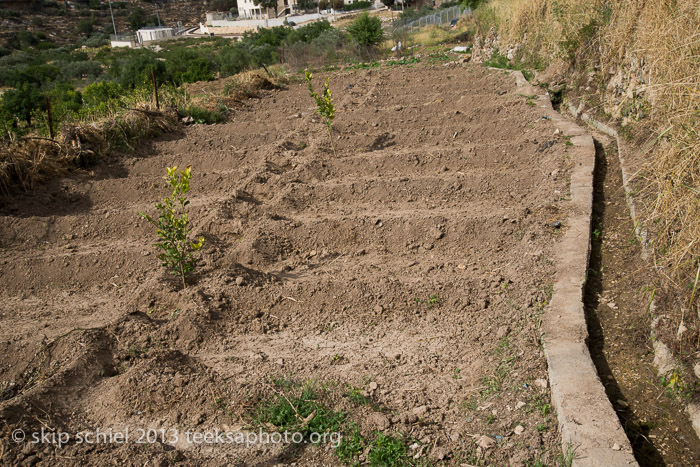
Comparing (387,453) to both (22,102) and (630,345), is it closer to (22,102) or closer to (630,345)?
(630,345)

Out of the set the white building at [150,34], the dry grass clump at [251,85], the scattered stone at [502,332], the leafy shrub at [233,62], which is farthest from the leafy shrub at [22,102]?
the white building at [150,34]

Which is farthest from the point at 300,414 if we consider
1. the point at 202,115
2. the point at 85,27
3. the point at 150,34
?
the point at 85,27

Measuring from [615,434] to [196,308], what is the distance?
3016mm

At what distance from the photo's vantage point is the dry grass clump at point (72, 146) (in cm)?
672

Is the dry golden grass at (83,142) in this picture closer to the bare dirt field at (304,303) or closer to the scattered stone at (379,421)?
the bare dirt field at (304,303)

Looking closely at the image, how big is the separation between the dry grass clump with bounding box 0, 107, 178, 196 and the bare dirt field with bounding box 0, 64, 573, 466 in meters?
0.26

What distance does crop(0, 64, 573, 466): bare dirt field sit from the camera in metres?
3.08

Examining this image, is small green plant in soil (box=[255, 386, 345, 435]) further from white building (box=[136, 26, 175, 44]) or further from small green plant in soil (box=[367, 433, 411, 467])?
white building (box=[136, 26, 175, 44])

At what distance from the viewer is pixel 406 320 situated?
13.9 ft

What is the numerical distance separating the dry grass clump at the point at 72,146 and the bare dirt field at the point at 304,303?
0.87 feet

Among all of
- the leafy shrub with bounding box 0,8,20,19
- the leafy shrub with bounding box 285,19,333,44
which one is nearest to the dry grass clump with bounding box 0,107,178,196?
the leafy shrub with bounding box 285,19,333,44

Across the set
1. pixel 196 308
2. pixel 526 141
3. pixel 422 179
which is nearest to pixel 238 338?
pixel 196 308

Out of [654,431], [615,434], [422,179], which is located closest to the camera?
[615,434]

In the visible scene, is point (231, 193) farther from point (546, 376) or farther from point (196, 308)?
point (546, 376)
